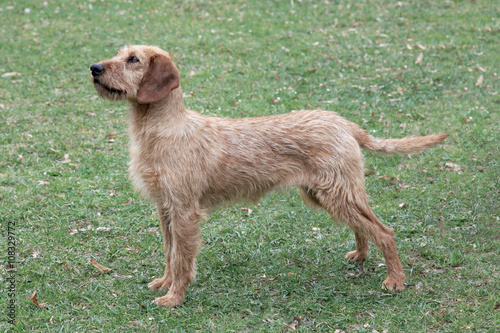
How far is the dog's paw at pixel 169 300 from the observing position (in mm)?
4793

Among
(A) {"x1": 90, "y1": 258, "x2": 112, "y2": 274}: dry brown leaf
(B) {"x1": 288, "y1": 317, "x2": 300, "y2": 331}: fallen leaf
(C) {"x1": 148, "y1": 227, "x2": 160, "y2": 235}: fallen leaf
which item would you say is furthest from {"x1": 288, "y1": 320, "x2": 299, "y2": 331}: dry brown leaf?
(C) {"x1": 148, "y1": 227, "x2": 160, "y2": 235}: fallen leaf

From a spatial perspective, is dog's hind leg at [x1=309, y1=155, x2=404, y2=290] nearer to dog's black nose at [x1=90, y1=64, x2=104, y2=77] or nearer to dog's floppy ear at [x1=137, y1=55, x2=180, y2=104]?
dog's floppy ear at [x1=137, y1=55, x2=180, y2=104]

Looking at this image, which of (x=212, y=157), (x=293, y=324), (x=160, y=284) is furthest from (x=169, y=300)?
(x=212, y=157)

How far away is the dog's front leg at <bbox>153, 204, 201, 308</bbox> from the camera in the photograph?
4.73 metres

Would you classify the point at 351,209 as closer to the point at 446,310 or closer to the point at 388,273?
the point at 388,273

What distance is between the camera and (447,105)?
29.8ft

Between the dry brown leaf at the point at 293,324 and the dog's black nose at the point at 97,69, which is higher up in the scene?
the dog's black nose at the point at 97,69

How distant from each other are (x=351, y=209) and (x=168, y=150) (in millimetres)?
1838

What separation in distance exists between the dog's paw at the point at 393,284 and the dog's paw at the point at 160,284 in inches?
83.9

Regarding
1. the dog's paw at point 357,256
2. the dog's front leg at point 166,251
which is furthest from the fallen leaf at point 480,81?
the dog's front leg at point 166,251

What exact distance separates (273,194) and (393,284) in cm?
227

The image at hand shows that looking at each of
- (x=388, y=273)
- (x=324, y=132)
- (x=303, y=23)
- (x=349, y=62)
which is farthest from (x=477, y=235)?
(x=303, y=23)

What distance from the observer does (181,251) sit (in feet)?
15.7

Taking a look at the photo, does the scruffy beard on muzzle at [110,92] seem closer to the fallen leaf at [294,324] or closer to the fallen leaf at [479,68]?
the fallen leaf at [294,324]
